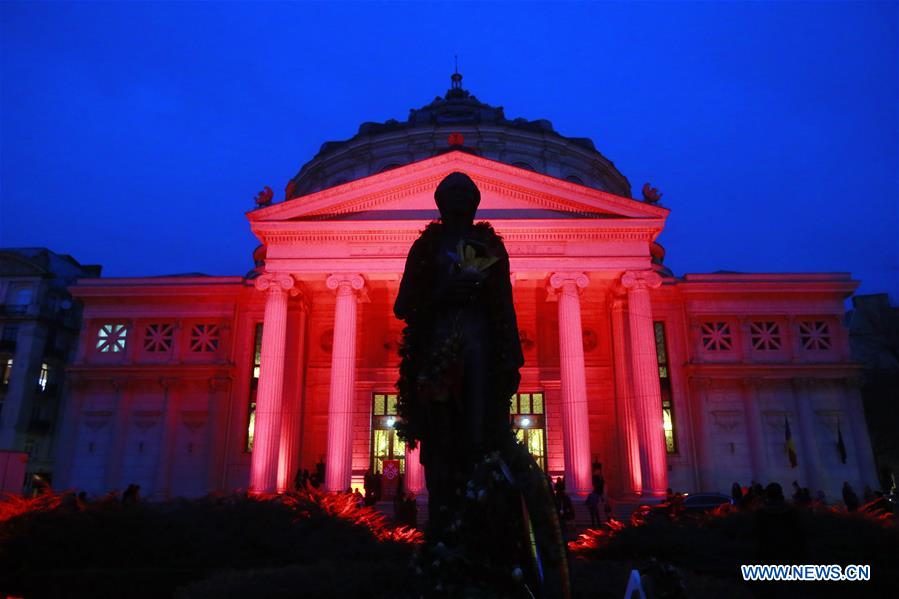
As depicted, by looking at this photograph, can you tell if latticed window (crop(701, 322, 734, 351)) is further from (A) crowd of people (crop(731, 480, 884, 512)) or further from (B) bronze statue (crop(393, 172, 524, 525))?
(B) bronze statue (crop(393, 172, 524, 525))

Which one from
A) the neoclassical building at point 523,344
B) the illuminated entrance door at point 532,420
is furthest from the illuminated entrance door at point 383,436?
the illuminated entrance door at point 532,420

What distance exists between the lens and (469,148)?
38312 mm

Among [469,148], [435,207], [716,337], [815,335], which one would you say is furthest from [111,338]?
[815,335]

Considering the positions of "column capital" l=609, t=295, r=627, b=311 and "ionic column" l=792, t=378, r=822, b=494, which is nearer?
"column capital" l=609, t=295, r=627, b=311

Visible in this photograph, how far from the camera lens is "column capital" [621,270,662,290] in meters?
25.3

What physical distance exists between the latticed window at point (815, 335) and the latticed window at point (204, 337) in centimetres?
2885

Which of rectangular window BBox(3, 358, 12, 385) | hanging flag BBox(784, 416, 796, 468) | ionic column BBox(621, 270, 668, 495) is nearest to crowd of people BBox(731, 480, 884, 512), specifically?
hanging flag BBox(784, 416, 796, 468)

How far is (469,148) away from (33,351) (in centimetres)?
3221

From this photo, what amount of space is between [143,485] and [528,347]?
19.2 m

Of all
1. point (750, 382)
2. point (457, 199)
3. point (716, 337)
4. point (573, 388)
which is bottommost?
point (457, 199)

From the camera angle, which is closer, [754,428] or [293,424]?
[293,424]

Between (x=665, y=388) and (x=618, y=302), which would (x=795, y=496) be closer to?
(x=618, y=302)

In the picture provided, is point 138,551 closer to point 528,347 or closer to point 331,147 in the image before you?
point 528,347

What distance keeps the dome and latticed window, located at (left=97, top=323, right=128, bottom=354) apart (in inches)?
564
